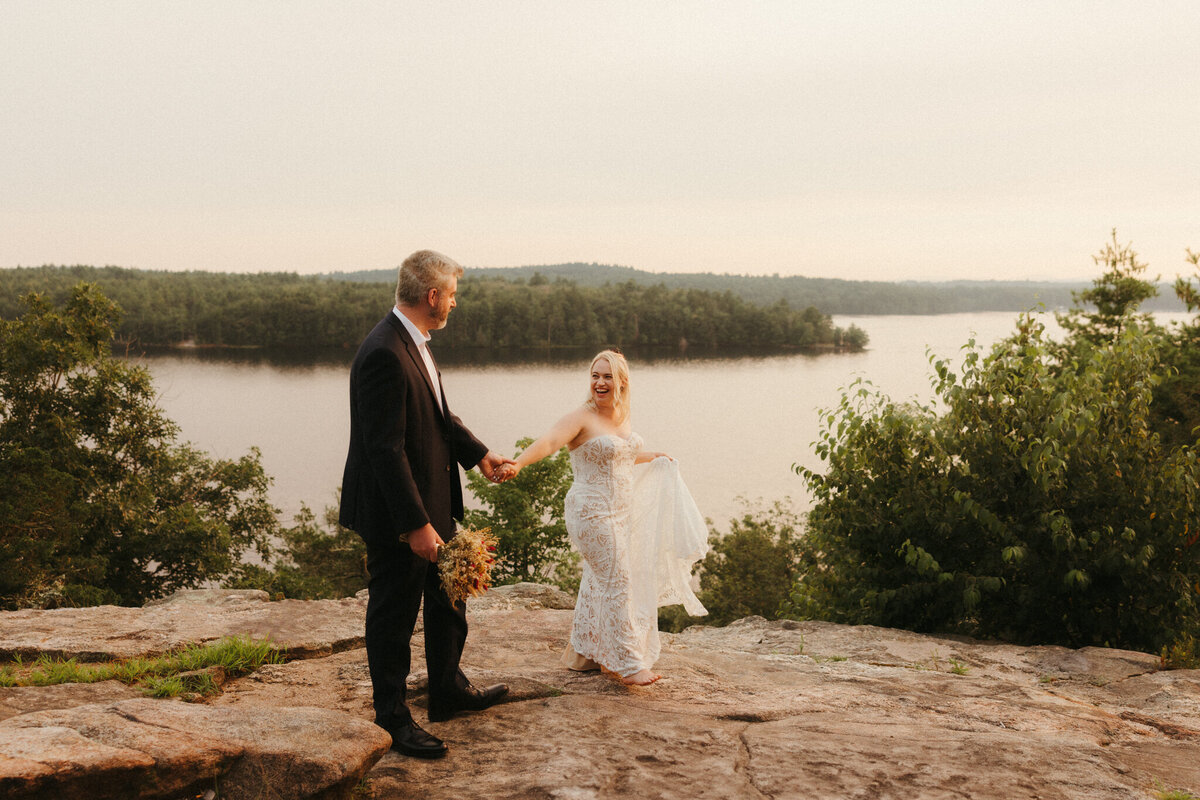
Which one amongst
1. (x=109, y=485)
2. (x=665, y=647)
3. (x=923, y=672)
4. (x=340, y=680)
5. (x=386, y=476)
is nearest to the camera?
(x=386, y=476)

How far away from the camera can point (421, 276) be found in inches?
151

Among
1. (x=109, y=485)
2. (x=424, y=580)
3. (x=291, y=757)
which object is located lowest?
(x=109, y=485)

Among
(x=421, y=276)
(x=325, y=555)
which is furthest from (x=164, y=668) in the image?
(x=325, y=555)

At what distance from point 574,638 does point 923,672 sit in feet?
A: 8.69

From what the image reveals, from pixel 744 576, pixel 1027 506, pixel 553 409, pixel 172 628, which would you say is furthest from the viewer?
pixel 553 409

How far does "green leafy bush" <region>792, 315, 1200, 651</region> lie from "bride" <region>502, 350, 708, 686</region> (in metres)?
3.74

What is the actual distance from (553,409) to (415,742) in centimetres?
5794

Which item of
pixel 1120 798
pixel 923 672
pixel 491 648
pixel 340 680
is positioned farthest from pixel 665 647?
pixel 1120 798

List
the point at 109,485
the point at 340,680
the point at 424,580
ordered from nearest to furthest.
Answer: the point at 424,580
the point at 340,680
the point at 109,485

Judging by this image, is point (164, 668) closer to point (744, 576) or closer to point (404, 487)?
point (404, 487)

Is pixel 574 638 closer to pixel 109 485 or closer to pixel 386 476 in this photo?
pixel 386 476

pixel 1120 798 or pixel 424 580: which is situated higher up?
pixel 424 580

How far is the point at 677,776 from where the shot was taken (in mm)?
3416

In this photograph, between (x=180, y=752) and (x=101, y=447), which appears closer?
(x=180, y=752)
